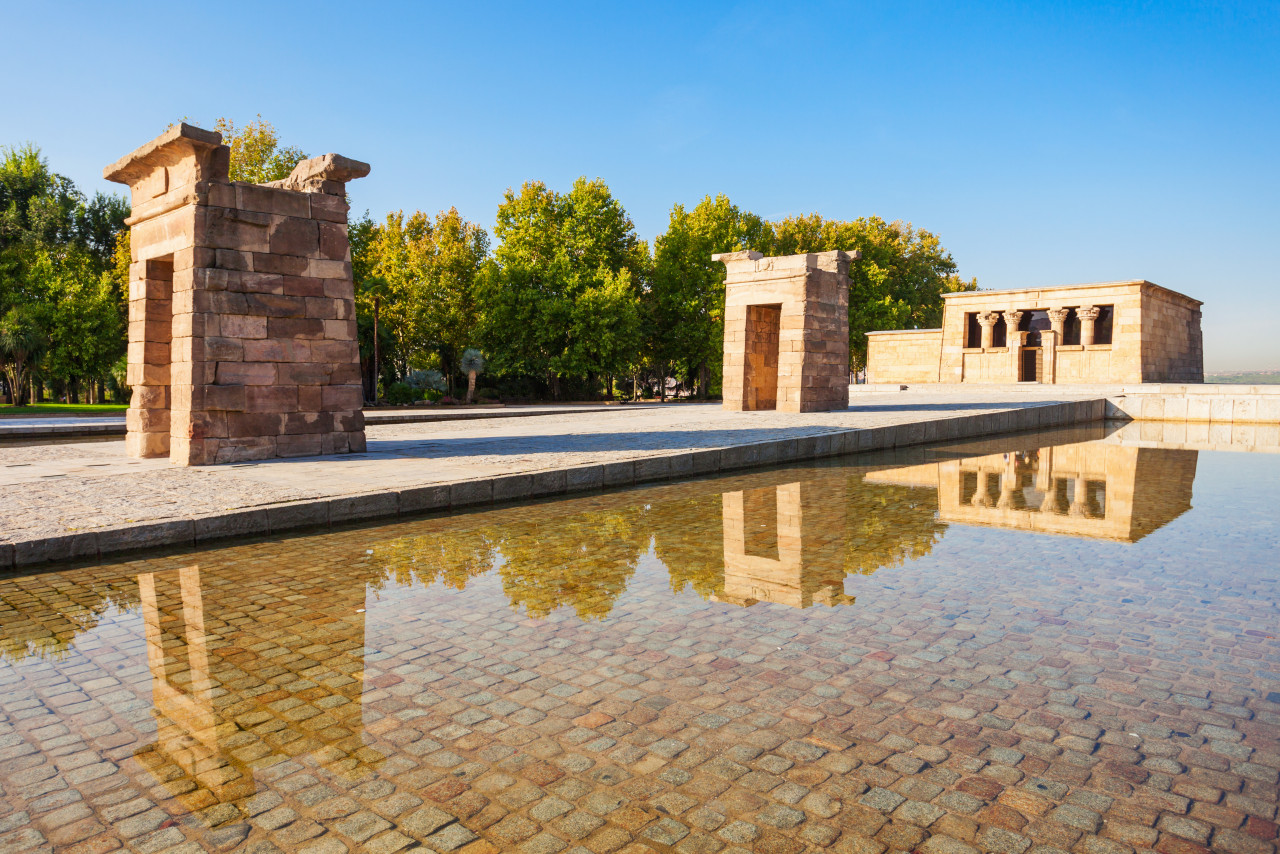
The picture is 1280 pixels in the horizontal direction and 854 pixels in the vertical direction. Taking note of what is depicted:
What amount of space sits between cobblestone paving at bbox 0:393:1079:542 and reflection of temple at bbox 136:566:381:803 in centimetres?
174

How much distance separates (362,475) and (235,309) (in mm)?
3140

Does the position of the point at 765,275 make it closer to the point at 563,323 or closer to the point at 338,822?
the point at 563,323

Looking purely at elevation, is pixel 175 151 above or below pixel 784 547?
above

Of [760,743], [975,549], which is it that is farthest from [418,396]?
[760,743]

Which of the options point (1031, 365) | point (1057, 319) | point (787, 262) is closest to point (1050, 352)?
point (1057, 319)

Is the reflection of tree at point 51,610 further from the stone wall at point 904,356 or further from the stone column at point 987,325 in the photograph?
the stone wall at point 904,356

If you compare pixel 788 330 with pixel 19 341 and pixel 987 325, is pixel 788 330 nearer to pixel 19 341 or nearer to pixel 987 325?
pixel 987 325

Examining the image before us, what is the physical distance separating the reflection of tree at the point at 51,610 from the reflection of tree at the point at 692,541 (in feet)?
10.5

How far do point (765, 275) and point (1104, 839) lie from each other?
18806 millimetres

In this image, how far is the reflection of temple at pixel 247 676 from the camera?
2.78m

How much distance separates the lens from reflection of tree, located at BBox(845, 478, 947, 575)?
18.8 feet

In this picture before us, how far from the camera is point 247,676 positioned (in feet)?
11.5

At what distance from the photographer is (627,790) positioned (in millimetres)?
2543

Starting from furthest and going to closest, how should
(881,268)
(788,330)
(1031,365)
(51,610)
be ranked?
1. (881,268)
2. (1031,365)
3. (788,330)
4. (51,610)
